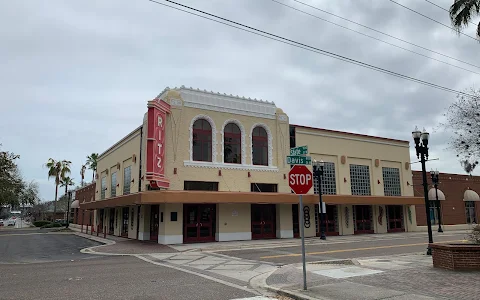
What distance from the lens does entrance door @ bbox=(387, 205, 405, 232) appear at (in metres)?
31.9

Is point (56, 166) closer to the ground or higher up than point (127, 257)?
higher up

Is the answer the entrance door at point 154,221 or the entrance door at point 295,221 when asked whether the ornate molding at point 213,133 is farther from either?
the entrance door at point 295,221

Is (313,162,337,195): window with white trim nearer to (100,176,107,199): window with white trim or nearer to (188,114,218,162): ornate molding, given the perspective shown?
(188,114,218,162): ornate molding

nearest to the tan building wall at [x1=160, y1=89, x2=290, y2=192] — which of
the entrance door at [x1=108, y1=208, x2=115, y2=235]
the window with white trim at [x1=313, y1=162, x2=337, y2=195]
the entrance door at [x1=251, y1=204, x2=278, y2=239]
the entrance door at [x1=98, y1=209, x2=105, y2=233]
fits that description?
the entrance door at [x1=251, y1=204, x2=278, y2=239]

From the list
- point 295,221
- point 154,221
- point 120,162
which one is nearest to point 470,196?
point 295,221

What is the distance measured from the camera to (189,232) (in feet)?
76.1

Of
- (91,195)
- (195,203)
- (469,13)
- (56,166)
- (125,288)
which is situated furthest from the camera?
(56,166)

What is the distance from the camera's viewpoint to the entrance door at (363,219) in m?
30.2

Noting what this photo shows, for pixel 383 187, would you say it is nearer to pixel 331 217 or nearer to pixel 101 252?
pixel 331 217

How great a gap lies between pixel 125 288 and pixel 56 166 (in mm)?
58875

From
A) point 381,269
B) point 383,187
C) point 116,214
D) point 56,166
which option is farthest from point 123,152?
point 56,166

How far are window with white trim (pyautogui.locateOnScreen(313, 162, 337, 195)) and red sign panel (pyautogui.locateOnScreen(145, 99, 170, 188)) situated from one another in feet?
40.8

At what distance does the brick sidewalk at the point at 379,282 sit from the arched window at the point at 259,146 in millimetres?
13707

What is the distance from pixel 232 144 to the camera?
25.3 meters
